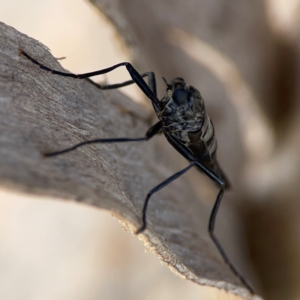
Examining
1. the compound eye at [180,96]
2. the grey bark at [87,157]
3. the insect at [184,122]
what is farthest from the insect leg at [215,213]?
the compound eye at [180,96]

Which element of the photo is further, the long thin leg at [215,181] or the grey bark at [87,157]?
the long thin leg at [215,181]

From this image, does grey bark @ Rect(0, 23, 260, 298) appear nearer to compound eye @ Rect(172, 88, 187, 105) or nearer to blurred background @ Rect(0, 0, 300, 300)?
compound eye @ Rect(172, 88, 187, 105)

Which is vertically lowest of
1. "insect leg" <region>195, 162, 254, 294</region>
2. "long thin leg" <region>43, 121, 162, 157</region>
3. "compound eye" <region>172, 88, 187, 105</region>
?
"insect leg" <region>195, 162, 254, 294</region>

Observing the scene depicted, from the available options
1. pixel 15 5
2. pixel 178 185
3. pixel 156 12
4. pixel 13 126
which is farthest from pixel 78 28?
pixel 13 126

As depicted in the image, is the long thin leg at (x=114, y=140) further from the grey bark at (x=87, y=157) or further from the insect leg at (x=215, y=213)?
the insect leg at (x=215, y=213)

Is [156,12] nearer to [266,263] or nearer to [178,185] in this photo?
[178,185]

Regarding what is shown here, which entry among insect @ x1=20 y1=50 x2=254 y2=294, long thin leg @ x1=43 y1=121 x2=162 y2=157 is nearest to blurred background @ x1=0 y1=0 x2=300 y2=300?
insect @ x1=20 y1=50 x2=254 y2=294
